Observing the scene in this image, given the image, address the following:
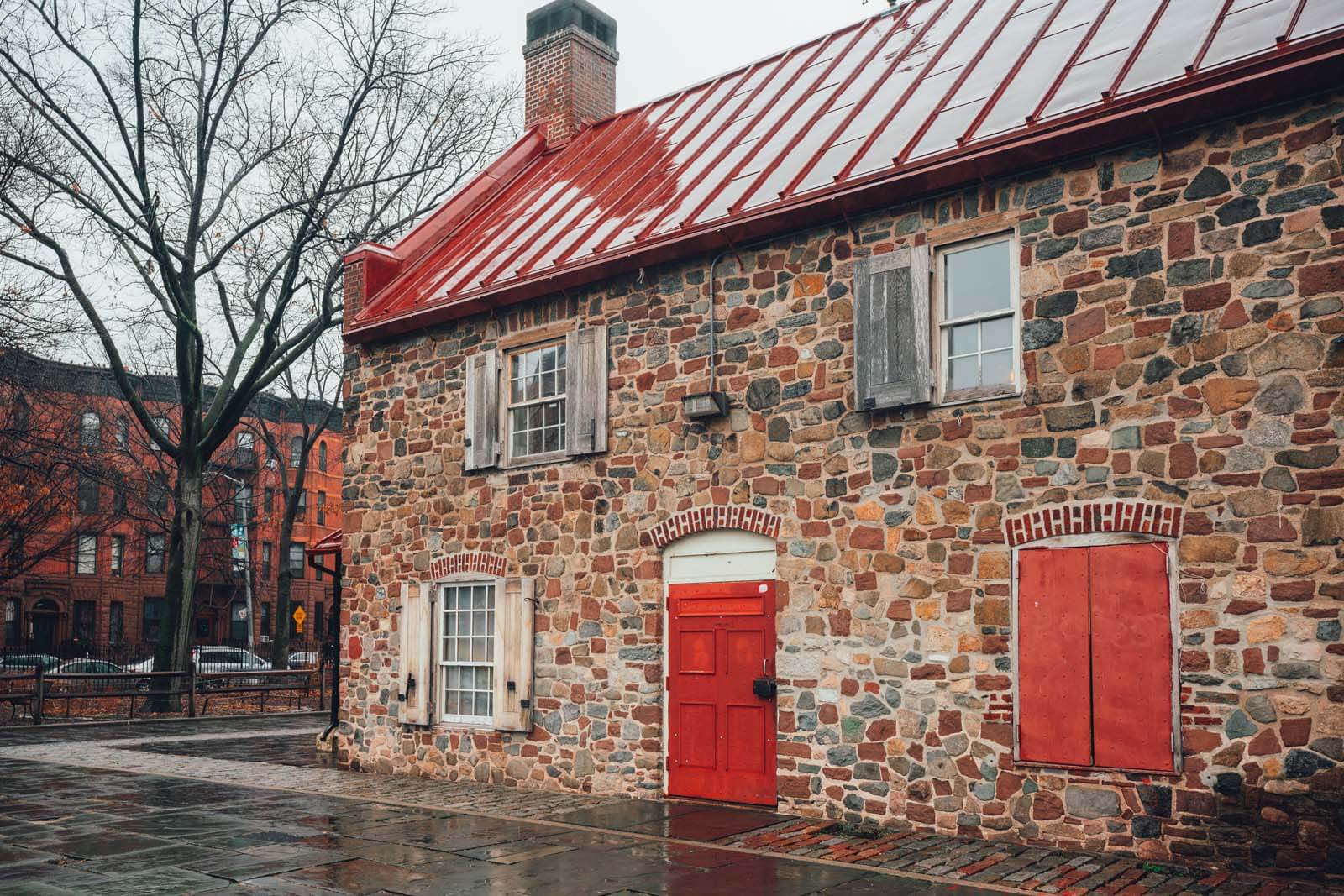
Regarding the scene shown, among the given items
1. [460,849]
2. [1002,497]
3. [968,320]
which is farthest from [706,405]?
[460,849]

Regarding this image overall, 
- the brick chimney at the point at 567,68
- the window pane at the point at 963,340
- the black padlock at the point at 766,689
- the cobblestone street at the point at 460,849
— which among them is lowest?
the cobblestone street at the point at 460,849

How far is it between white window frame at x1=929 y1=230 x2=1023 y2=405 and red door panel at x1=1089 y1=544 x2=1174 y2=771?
153 cm

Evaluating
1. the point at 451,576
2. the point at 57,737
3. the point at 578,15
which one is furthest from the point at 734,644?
→ the point at 57,737

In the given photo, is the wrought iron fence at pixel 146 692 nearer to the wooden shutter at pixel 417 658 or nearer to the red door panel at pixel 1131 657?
the wooden shutter at pixel 417 658

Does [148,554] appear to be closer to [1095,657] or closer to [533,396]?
[533,396]

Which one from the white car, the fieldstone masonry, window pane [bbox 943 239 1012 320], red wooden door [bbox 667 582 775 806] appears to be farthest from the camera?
the white car

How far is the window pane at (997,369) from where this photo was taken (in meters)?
9.31

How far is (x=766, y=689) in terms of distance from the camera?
10.5 m

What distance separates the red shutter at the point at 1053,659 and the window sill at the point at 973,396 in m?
1.25

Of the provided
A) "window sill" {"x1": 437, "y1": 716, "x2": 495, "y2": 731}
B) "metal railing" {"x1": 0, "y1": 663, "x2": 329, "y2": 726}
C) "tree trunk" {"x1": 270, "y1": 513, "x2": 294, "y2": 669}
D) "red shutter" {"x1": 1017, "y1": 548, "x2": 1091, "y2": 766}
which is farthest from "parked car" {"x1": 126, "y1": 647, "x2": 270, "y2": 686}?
"red shutter" {"x1": 1017, "y1": 548, "x2": 1091, "y2": 766}

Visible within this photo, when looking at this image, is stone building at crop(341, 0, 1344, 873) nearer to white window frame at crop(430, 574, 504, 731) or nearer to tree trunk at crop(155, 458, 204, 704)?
white window frame at crop(430, 574, 504, 731)

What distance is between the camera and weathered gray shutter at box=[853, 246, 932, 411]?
959cm

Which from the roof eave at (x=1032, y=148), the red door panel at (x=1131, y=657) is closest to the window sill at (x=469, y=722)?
the roof eave at (x=1032, y=148)

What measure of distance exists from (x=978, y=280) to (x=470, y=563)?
261 inches
